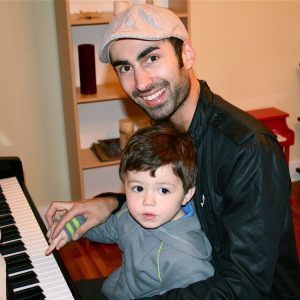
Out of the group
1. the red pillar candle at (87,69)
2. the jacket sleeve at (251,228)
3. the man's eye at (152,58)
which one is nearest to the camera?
the jacket sleeve at (251,228)

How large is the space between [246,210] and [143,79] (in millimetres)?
505

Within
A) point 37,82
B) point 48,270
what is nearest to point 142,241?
point 48,270

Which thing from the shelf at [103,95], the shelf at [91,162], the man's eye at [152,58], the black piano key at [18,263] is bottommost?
the shelf at [91,162]

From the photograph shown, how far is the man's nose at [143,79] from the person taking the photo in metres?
1.49

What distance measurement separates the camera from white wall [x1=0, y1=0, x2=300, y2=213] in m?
2.97

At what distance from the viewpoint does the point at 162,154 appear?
4.39 feet

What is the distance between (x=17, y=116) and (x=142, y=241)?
1904 mm

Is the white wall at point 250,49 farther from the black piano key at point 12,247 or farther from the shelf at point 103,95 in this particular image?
the black piano key at point 12,247

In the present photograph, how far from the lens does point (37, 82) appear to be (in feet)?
10.1

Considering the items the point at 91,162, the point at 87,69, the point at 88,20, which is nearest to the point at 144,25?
the point at 88,20

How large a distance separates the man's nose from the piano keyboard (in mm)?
549

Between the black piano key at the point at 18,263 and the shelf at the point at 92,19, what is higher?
the shelf at the point at 92,19

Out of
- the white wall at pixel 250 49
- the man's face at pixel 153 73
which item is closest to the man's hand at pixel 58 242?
the man's face at pixel 153 73

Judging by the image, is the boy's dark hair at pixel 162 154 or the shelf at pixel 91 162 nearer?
the boy's dark hair at pixel 162 154
